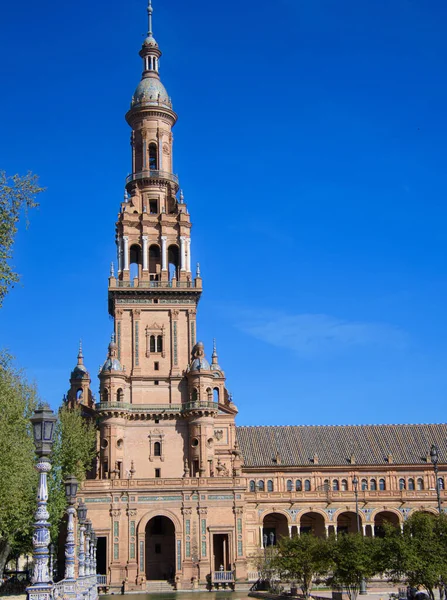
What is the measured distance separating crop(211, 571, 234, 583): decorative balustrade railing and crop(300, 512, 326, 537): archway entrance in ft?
57.9

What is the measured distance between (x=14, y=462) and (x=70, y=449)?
26.7 m

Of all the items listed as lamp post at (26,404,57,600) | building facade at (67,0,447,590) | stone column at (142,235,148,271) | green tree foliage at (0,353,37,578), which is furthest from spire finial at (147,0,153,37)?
lamp post at (26,404,57,600)

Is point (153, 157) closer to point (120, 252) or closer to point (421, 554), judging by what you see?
point (120, 252)

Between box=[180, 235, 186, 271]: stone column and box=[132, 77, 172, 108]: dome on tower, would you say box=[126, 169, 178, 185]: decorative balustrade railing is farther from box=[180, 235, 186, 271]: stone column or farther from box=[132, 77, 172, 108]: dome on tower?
box=[132, 77, 172, 108]: dome on tower

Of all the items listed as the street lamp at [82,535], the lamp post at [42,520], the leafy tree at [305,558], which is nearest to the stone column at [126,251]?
the leafy tree at [305,558]

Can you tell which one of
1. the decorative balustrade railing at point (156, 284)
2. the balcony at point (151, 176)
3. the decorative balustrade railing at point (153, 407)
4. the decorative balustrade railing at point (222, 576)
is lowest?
the decorative balustrade railing at point (222, 576)

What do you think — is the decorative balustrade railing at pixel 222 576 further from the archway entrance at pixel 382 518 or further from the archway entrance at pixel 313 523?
the archway entrance at pixel 382 518

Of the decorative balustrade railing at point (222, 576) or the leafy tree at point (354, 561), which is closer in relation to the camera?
the leafy tree at point (354, 561)

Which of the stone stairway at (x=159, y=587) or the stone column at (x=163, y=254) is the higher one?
the stone column at (x=163, y=254)

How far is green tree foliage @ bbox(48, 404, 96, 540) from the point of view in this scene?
6712 cm

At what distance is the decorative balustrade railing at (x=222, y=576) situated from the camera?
69.9 meters

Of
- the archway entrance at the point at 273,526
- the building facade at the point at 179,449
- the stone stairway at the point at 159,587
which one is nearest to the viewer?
the stone stairway at the point at 159,587

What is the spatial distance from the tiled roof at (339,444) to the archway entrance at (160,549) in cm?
1608

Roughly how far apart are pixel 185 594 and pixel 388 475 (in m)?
34.1
